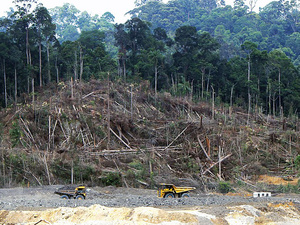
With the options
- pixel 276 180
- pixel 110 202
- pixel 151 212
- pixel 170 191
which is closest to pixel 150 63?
pixel 276 180

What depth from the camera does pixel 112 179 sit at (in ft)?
75.1

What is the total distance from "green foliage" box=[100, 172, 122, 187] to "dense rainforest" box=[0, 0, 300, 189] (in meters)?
0.08

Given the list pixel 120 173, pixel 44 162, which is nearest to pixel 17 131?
pixel 44 162

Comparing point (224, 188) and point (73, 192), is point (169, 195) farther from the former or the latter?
point (224, 188)

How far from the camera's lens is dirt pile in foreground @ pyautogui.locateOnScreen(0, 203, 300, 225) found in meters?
12.1

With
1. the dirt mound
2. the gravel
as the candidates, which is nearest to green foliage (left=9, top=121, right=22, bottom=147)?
the gravel

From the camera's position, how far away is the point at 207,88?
133ft

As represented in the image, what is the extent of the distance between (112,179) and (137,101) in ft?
39.4

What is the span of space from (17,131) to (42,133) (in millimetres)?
2094

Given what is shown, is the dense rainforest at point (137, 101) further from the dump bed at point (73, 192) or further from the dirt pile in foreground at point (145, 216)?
the dirt pile in foreground at point (145, 216)

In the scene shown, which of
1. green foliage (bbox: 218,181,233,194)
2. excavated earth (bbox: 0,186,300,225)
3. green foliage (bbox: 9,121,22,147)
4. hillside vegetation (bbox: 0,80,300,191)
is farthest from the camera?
green foliage (bbox: 9,121,22,147)

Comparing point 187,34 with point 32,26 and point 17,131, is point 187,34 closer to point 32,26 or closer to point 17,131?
point 32,26

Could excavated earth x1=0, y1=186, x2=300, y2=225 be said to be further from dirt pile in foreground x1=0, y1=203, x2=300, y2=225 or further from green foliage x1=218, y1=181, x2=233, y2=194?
green foliage x1=218, y1=181, x2=233, y2=194

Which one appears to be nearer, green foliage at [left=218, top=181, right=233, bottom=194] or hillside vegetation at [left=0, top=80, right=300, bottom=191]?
green foliage at [left=218, top=181, right=233, bottom=194]
